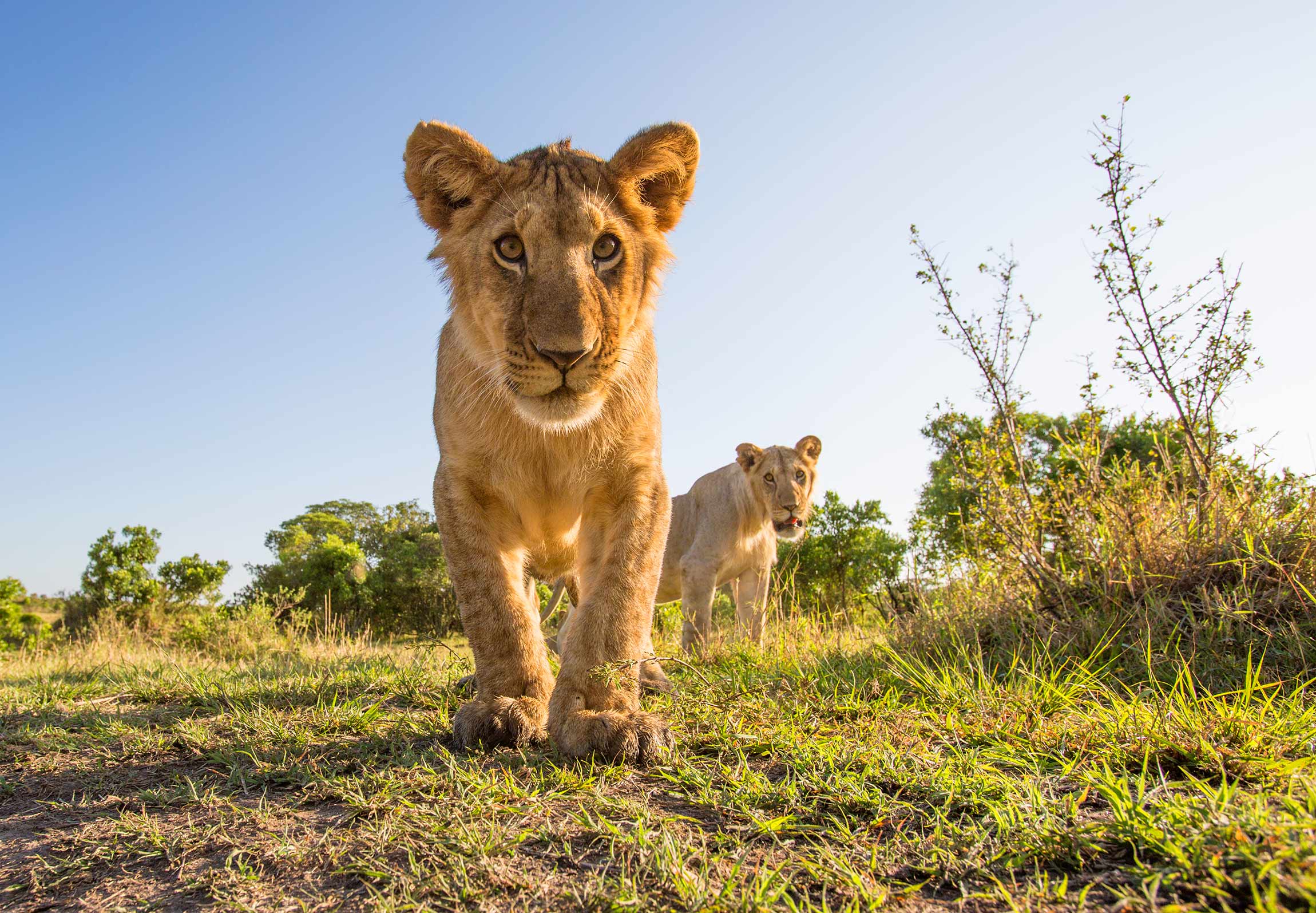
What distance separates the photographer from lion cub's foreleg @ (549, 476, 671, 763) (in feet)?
8.98

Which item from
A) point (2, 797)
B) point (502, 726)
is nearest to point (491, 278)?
point (502, 726)

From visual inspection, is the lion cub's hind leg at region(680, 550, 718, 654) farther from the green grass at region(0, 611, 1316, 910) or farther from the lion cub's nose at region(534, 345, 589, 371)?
the lion cub's nose at region(534, 345, 589, 371)

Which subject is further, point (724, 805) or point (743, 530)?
point (743, 530)

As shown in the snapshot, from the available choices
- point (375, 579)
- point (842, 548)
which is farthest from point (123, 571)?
point (842, 548)

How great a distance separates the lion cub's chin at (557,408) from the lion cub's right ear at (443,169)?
49.9 inches

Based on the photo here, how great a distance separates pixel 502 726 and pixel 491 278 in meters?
1.90

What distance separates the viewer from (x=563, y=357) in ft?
9.85

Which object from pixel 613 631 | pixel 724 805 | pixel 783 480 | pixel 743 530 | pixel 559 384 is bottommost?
pixel 724 805

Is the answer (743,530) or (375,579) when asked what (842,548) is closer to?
(743,530)

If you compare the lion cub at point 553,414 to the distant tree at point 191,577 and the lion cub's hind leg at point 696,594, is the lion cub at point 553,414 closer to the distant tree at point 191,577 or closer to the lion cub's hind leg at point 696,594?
the lion cub's hind leg at point 696,594

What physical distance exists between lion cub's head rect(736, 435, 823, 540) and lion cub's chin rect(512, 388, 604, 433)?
620 cm

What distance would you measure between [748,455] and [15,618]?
96.5 ft

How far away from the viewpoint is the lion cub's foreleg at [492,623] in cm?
294

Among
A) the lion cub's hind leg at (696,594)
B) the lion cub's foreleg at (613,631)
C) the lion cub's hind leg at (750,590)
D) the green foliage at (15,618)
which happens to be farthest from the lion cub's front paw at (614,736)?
the green foliage at (15,618)
